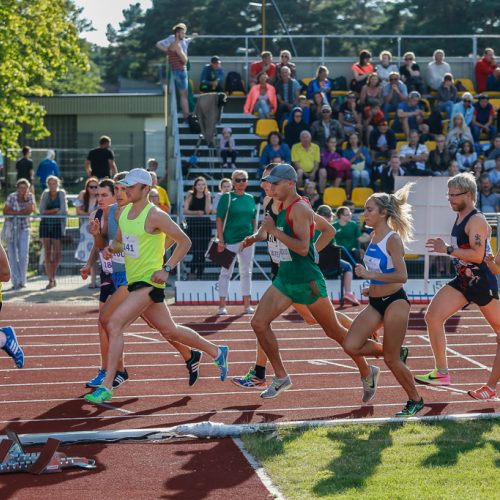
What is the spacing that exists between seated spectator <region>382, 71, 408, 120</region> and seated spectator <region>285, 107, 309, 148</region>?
7.58 ft

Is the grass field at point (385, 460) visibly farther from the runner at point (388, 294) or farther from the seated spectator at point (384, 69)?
the seated spectator at point (384, 69)

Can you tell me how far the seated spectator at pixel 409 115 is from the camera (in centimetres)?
2402

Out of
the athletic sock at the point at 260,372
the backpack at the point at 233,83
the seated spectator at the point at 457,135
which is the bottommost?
the athletic sock at the point at 260,372

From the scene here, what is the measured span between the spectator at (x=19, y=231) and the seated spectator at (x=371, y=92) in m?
7.66

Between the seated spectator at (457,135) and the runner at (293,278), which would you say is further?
the seated spectator at (457,135)

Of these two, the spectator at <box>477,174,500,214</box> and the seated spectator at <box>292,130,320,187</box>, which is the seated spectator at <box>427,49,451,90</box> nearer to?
the spectator at <box>477,174,500,214</box>

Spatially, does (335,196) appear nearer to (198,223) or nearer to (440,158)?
(440,158)

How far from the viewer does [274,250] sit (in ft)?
34.0

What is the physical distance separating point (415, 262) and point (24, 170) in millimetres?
10876

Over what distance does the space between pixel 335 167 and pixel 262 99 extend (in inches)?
116

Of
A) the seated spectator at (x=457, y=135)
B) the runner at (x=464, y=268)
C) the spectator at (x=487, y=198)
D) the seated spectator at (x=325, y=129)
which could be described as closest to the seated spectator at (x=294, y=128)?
the seated spectator at (x=325, y=129)

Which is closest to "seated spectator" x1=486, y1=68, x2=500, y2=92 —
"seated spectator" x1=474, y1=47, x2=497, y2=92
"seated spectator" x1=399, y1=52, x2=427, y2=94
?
"seated spectator" x1=474, y1=47, x2=497, y2=92

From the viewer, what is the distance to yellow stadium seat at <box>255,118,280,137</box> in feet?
79.6

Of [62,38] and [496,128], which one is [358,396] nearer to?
[496,128]
